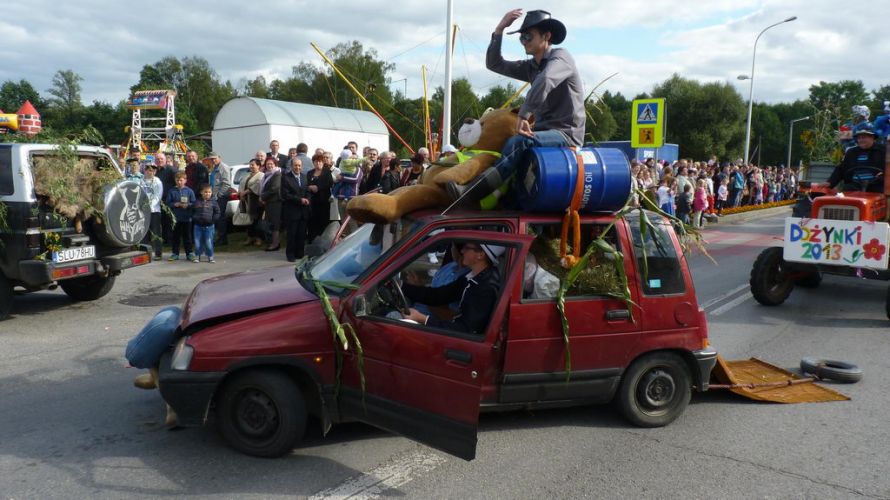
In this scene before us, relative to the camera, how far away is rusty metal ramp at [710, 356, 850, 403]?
529cm

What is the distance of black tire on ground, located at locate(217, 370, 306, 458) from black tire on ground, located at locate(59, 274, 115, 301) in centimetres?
590

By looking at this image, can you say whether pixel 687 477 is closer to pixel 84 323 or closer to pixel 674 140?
pixel 84 323

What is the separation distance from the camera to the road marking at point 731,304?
28.4 ft

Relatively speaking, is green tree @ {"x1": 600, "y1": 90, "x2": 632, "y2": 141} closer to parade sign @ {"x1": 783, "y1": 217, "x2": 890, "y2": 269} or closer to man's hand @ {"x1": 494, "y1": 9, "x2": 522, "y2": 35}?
parade sign @ {"x1": 783, "y1": 217, "x2": 890, "y2": 269}

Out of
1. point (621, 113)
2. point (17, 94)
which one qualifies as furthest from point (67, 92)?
point (621, 113)

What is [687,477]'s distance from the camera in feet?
13.0

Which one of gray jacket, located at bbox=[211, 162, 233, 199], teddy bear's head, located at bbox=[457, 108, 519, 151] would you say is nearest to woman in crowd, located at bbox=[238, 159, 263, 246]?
gray jacket, located at bbox=[211, 162, 233, 199]

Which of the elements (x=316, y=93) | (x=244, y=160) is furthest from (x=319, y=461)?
(x=316, y=93)

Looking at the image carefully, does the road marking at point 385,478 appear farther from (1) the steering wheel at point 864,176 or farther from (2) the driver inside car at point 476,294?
(1) the steering wheel at point 864,176

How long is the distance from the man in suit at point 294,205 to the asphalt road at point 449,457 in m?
6.10

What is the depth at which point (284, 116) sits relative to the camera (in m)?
26.7

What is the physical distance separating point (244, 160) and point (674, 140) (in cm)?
4158

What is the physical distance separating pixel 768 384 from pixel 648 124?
36.8 ft

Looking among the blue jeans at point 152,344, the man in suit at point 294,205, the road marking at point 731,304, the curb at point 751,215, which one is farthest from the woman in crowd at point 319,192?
the curb at point 751,215
